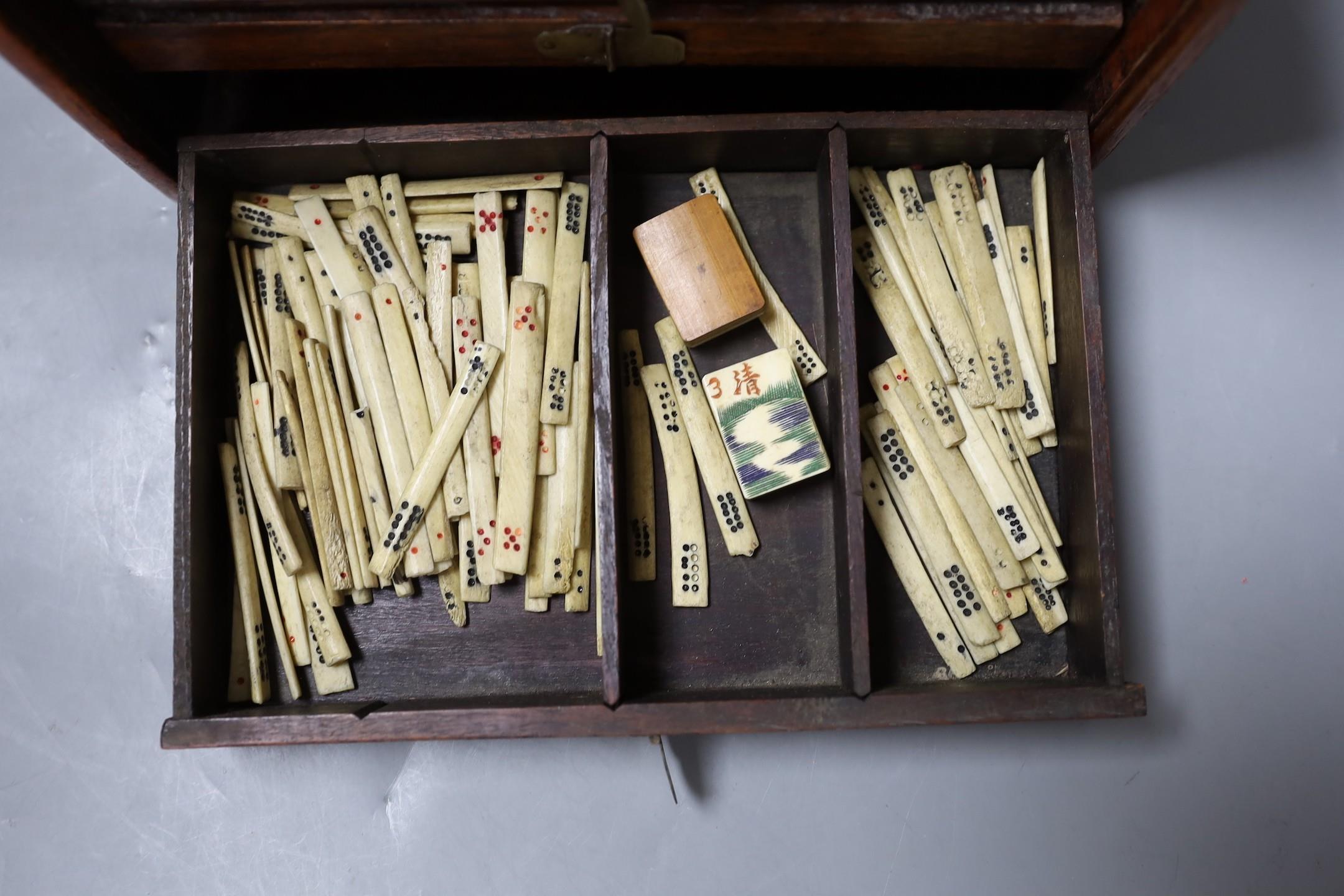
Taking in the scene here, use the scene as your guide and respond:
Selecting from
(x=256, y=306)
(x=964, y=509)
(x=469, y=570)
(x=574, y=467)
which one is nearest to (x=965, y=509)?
(x=964, y=509)

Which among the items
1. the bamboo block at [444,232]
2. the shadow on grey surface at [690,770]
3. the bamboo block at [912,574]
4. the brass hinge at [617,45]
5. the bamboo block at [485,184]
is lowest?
the shadow on grey surface at [690,770]

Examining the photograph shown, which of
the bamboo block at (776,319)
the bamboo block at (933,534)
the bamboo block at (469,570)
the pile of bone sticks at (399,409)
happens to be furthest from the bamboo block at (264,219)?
the bamboo block at (933,534)

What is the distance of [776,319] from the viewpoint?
182 cm

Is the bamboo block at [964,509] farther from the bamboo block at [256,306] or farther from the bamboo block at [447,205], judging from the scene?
the bamboo block at [256,306]

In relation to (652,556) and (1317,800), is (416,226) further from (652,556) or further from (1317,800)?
(1317,800)

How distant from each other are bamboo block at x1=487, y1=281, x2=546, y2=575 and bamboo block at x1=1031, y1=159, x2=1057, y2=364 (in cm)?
111

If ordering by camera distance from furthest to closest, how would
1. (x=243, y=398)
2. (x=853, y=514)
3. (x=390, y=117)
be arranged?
1. (x=390, y=117)
2. (x=243, y=398)
3. (x=853, y=514)

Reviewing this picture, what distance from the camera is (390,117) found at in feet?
6.24

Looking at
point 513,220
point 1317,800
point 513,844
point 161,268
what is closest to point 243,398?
point 161,268

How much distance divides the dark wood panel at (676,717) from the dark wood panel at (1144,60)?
44.5 inches

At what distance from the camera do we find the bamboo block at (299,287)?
1.82 m

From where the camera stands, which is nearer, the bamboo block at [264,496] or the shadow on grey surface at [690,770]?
the bamboo block at [264,496]

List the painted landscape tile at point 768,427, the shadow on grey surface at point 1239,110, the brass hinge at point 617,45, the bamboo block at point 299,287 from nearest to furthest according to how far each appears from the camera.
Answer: the brass hinge at point 617,45
the painted landscape tile at point 768,427
the bamboo block at point 299,287
the shadow on grey surface at point 1239,110

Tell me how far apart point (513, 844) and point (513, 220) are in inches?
56.5
